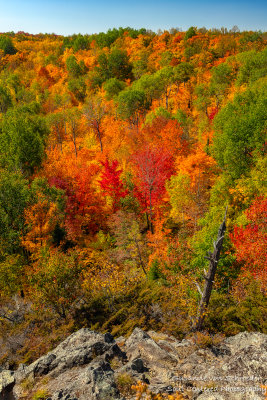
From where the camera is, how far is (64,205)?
118 feet

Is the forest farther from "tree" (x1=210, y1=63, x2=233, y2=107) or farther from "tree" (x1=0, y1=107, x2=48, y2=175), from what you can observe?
"tree" (x1=210, y1=63, x2=233, y2=107)

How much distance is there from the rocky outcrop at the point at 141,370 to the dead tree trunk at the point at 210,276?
1821 millimetres

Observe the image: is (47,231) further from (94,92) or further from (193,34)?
(193,34)

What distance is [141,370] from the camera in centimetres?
1268

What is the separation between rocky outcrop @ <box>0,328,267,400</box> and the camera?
424 inches

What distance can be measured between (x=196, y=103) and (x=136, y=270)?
45.4 m

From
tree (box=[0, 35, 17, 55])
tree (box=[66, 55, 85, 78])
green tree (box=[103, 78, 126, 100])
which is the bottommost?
green tree (box=[103, 78, 126, 100])

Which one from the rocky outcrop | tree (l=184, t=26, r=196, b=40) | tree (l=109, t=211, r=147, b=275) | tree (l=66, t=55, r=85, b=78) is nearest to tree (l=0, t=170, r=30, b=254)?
tree (l=109, t=211, r=147, b=275)

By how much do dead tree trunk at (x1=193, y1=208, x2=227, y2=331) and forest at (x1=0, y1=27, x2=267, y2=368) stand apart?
3.65 feet

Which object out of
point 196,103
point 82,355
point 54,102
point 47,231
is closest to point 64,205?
point 47,231

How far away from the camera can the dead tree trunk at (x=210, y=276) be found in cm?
1423

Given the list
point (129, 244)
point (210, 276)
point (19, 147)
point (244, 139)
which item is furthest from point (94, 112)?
point (210, 276)

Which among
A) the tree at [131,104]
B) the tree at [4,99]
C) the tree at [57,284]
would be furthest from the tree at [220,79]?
the tree at [57,284]

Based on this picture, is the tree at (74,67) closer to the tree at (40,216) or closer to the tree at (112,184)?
the tree at (112,184)
